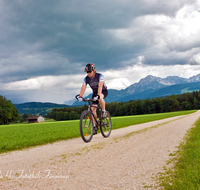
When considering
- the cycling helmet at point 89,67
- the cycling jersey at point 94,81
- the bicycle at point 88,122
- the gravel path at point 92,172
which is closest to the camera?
the gravel path at point 92,172

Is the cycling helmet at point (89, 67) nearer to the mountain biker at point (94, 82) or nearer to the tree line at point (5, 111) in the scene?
the mountain biker at point (94, 82)

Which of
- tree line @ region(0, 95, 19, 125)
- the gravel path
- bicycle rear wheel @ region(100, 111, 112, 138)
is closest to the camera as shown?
the gravel path

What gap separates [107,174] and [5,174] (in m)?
2.37

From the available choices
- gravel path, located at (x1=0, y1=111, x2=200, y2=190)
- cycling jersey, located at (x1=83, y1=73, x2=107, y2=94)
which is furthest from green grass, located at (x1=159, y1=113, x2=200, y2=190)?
cycling jersey, located at (x1=83, y1=73, x2=107, y2=94)

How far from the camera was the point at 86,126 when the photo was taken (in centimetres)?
793

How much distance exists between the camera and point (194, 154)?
4.60m

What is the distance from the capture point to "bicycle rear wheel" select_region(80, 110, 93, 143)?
25.1 feet

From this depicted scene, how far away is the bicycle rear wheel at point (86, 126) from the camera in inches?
302

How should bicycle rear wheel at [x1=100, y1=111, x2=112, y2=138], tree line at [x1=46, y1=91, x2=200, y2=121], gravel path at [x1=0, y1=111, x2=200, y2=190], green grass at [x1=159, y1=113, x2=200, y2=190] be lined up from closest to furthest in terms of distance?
green grass at [x1=159, y1=113, x2=200, y2=190] < gravel path at [x1=0, y1=111, x2=200, y2=190] < bicycle rear wheel at [x1=100, y1=111, x2=112, y2=138] < tree line at [x1=46, y1=91, x2=200, y2=121]

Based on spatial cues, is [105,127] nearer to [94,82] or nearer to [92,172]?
[94,82]

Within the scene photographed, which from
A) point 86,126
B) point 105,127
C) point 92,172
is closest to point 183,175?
point 92,172

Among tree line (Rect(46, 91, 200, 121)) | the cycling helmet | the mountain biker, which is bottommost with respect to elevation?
tree line (Rect(46, 91, 200, 121))

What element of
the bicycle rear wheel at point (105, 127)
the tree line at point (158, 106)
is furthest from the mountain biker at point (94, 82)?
the tree line at point (158, 106)

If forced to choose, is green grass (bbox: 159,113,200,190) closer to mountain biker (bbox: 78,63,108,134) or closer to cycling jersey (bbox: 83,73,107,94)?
mountain biker (bbox: 78,63,108,134)
